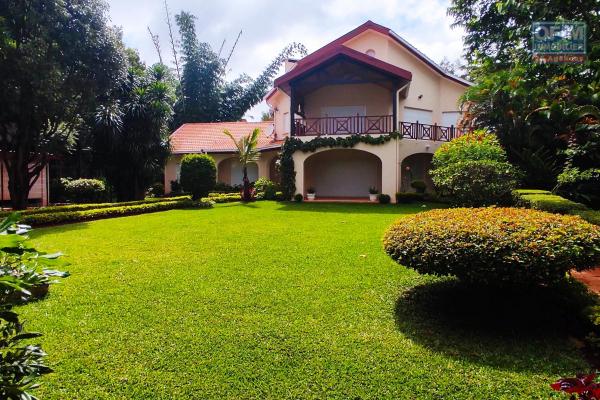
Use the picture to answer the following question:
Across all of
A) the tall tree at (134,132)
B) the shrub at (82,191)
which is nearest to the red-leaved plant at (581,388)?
the tall tree at (134,132)

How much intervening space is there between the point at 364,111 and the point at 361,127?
1.38m

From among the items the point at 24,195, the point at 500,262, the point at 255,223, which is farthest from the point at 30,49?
the point at 500,262

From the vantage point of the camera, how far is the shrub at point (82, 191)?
66.2ft

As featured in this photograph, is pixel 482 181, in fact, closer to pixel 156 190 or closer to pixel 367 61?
pixel 367 61

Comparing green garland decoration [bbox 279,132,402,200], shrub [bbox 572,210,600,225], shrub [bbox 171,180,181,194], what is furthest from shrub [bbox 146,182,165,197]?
shrub [bbox 572,210,600,225]

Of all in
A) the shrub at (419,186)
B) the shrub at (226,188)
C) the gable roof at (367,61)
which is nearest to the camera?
the gable roof at (367,61)

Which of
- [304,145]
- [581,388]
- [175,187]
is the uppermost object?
[304,145]

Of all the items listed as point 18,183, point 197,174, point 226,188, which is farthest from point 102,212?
point 226,188

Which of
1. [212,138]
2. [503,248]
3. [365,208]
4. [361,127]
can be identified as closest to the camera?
[503,248]

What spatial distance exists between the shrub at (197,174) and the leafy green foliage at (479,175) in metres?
10.5

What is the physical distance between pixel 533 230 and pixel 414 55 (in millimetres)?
18694

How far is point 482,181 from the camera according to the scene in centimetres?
1023

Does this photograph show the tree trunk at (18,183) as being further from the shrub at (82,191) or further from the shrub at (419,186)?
the shrub at (419,186)

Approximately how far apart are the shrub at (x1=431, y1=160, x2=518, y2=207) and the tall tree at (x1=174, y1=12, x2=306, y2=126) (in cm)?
2841
